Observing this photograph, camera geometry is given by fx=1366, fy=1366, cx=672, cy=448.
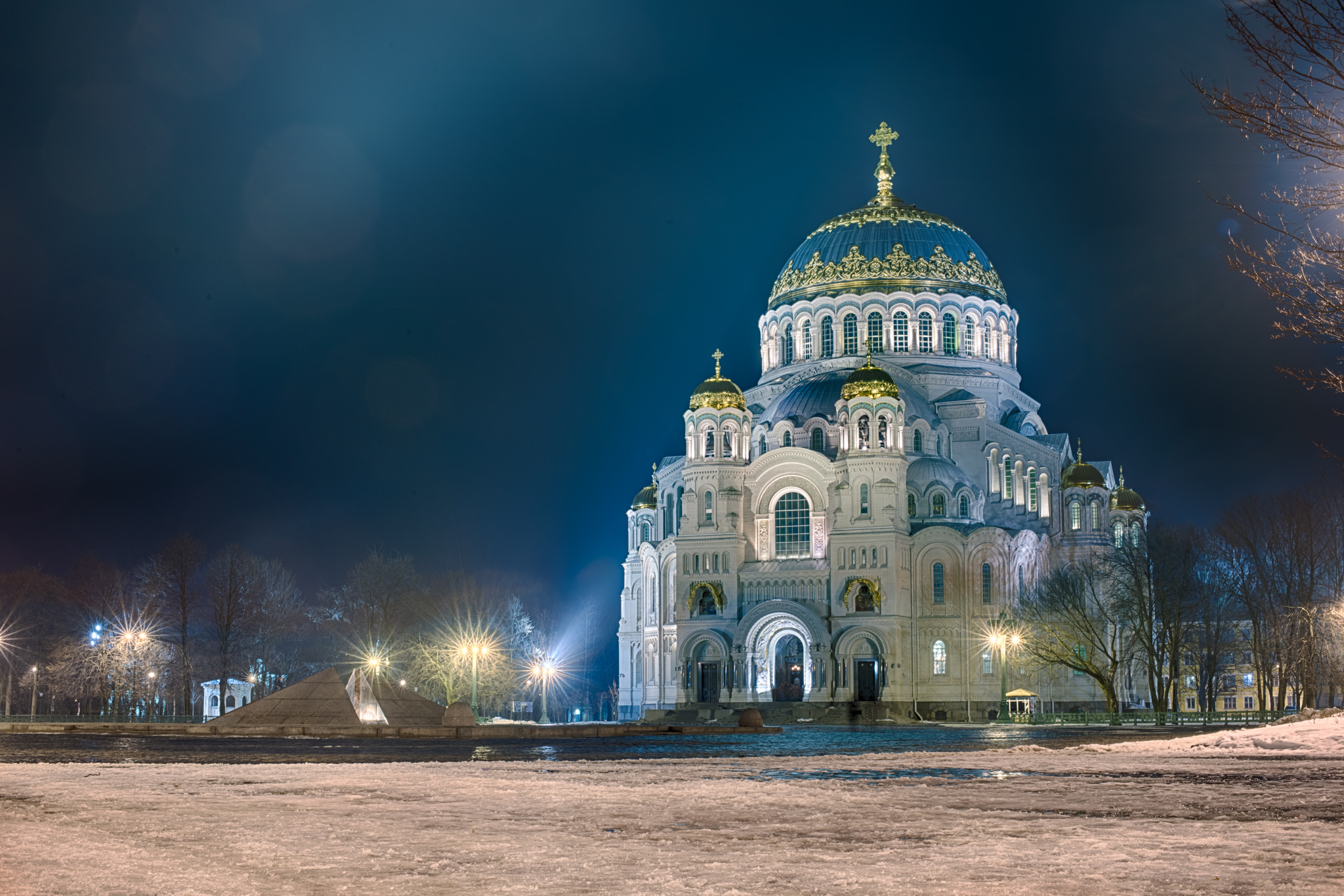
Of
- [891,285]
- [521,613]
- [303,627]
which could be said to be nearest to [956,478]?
[891,285]

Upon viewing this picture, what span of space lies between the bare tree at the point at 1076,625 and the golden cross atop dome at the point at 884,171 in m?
24.6

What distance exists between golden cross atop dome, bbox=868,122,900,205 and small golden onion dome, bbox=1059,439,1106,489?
17.2m

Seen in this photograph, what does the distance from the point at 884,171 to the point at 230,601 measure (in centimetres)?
3984

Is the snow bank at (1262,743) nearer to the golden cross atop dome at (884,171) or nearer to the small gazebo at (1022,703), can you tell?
the small gazebo at (1022,703)

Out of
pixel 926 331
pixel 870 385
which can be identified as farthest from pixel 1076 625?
pixel 926 331

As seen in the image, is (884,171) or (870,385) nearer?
(870,385)

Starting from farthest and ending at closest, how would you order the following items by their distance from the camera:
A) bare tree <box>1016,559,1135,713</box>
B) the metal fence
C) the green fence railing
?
bare tree <box>1016,559,1135,713</box>
the metal fence
the green fence railing

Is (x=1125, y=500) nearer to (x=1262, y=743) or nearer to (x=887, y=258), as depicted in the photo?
(x=887, y=258)

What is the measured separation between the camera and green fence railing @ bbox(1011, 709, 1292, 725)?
43.3 m

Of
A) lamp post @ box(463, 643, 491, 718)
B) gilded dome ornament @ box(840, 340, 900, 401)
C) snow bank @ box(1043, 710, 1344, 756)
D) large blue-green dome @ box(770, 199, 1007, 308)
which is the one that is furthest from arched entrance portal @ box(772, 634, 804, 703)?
snow bank @ box(1043, 710, 1344, 756)

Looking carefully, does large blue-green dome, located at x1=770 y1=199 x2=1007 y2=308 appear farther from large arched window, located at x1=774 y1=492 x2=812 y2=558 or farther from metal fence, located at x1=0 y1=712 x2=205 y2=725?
metal fence, located at x1=0 y1=712 x2=205 y2=725

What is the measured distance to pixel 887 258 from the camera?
6756cm

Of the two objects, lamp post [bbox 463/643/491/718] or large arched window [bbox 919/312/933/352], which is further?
large arched window [bbox 919/312/933/352]

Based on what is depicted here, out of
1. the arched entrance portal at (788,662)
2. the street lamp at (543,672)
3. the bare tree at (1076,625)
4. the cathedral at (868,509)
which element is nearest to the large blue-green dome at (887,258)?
the cathedral at (868,509)
